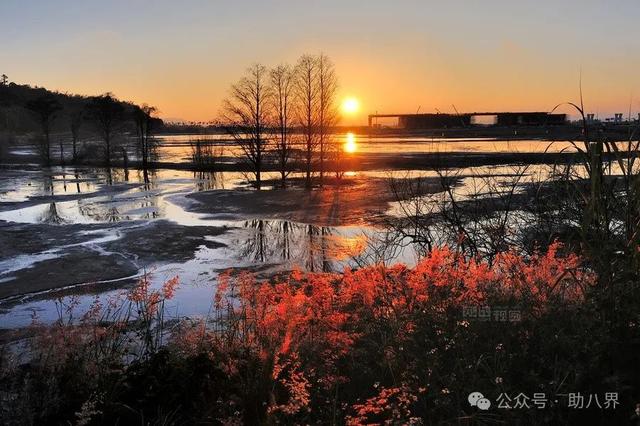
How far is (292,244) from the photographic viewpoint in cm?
1791

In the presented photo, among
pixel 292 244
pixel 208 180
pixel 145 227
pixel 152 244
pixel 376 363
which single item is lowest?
pixel 292 244

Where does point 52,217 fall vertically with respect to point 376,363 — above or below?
below

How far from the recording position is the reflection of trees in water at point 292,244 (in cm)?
1529

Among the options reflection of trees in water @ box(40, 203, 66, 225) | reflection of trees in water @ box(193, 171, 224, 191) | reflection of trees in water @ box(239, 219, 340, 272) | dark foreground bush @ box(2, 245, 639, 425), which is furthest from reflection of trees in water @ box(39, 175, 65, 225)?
dark foreground bush @ box(2, 245, 639, 425)

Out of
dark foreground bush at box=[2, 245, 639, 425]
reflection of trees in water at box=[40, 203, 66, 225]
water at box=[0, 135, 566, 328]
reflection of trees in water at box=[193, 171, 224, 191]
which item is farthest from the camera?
reflection of trees in water at box=[193, 171, 224, 191]

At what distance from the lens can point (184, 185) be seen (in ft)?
126

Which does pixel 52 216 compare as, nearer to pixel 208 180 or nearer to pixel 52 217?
pixel 52 217

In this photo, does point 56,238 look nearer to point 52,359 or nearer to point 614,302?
point 52,359

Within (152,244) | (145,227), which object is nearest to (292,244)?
(152,244)

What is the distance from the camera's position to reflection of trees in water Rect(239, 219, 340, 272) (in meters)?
15.3

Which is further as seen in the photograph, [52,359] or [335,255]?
Answer: [335,255]

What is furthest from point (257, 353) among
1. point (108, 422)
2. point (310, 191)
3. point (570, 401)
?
point (310, 191)

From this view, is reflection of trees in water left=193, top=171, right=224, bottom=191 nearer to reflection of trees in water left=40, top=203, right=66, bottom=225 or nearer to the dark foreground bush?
reflection of trees in water left=40, top=203, right=66, bottom=225

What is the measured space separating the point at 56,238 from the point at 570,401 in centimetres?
1862
